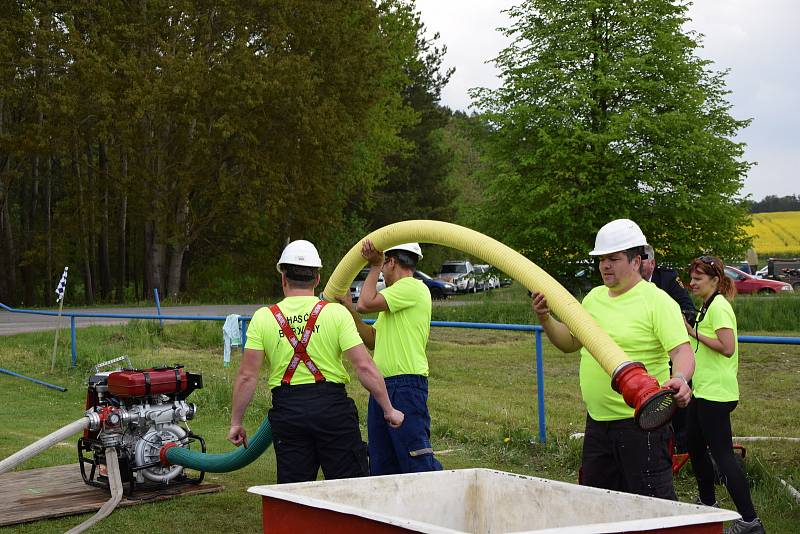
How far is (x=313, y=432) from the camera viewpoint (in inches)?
230

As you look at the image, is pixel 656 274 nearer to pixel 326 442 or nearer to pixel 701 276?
pixel 701 276

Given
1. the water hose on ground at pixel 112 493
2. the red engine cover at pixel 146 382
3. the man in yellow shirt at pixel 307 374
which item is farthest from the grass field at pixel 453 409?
the man in yellow shirt at pixel 307 374

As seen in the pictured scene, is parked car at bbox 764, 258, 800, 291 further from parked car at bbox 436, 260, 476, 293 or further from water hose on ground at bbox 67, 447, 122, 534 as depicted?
water hose on ground at bbox 67, 447, 122, 534

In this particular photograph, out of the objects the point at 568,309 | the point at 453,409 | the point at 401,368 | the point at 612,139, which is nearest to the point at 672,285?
the point at 401,368

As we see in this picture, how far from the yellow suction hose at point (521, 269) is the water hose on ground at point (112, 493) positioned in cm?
278

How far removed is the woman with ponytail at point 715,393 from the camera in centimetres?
636

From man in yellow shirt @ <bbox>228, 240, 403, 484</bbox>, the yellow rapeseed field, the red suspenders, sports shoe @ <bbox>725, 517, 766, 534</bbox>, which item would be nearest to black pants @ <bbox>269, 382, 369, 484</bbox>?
man in yellow shirt @ <bbox>228, 240, 403, 484</bbox>

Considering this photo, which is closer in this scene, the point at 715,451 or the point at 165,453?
the point at 715,451

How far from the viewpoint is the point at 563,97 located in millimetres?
35531

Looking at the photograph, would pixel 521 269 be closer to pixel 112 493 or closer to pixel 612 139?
pixel 112 493

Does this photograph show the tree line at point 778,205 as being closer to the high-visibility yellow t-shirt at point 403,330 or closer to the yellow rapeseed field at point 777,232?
the yellow rapeseed field at point 777,232

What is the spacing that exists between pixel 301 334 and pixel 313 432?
0.58 metres

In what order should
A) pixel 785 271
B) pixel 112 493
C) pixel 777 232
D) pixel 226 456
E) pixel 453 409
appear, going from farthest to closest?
1. pixel 777 232
2. pixel 785 271
3. pixel 453 409
4. pixel 112 493
5. pixel 226 456

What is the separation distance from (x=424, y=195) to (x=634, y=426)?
48493 mm
